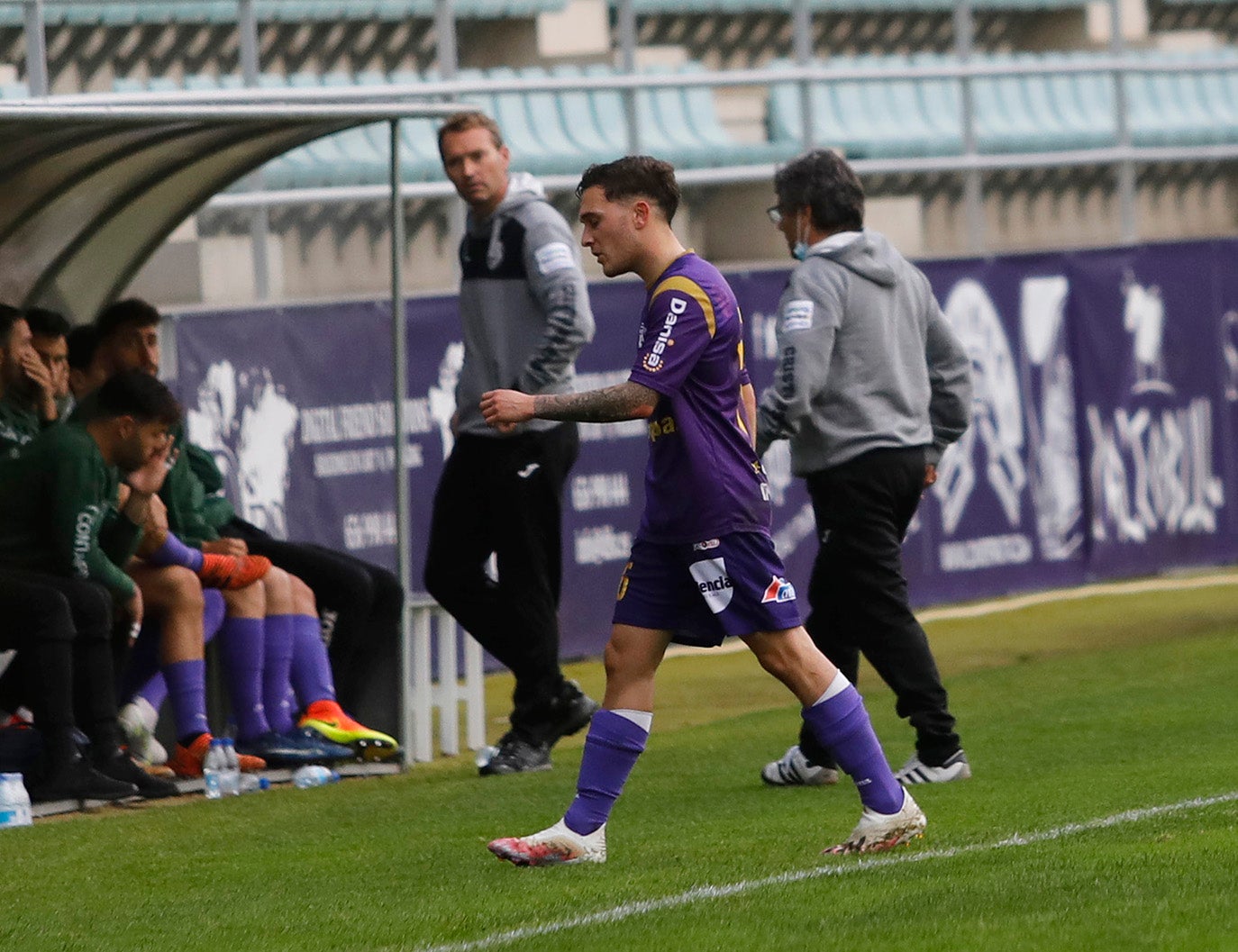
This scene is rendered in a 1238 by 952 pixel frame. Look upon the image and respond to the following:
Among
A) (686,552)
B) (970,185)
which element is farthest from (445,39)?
(686,552)

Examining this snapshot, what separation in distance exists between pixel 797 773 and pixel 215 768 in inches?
83.1

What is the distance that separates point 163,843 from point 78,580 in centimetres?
122

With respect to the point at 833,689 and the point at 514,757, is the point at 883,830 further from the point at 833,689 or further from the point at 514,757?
the point at 514,757

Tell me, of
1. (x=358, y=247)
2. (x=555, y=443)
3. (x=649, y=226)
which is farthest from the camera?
(x=358, y=247)

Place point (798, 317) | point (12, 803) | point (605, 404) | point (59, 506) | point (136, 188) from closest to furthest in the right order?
point (605, 404), point (798, 317), point (12, 803), point (59, 506), point (136, 188)

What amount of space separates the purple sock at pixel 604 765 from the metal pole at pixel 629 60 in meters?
10.4

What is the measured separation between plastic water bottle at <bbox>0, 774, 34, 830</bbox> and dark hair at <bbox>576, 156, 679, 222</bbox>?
301cm

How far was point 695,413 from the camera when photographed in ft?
19.8

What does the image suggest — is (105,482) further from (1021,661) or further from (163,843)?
(1021,661)

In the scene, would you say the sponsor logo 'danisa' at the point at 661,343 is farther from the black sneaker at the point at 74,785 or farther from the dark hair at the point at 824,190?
the black sneaker at the point at 74,785

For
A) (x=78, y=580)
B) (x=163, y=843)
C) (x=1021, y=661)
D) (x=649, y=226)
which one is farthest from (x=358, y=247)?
(x=649, y=226)

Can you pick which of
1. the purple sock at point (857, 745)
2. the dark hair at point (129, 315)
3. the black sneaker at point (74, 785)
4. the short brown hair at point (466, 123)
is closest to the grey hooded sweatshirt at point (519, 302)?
the short brown hair at point (466, 123)

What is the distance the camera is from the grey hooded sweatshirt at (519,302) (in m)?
8.52

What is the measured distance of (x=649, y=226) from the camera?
607cm
